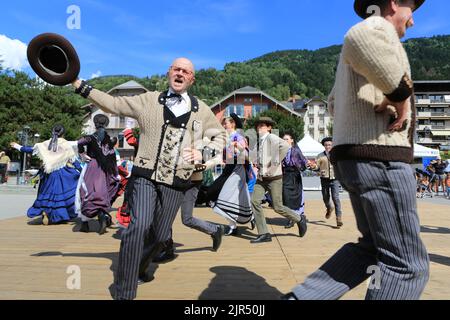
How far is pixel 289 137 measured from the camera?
24.2 feet

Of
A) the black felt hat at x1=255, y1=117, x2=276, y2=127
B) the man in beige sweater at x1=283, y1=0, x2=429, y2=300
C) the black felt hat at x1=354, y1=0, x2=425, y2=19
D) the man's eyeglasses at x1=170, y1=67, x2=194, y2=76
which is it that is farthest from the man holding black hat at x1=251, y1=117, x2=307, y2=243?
the black felt hat at x1=354, y1=0, x2=425, y2=19

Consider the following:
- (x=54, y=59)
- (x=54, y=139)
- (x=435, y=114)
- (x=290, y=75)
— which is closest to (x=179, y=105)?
(x=54, y=59)

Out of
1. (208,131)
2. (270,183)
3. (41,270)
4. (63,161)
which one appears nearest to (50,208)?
(63,161)

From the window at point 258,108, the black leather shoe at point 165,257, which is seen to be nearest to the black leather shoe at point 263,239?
the black leather shoe at point 165,257

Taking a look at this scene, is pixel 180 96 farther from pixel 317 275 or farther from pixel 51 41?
pixel 317 275

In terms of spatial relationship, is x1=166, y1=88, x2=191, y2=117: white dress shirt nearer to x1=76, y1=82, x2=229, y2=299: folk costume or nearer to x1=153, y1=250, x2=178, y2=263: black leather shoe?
x1=76, y1=82, x2=229, y2=299: folk costume

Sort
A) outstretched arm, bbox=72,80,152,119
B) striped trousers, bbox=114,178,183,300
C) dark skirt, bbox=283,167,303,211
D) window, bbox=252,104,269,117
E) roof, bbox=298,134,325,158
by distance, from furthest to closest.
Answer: window, bbox=252,104,269,117 < roof, bbox=298,134,325,158 < dark skirt, bbox=283,167,303,211 < outstretched arm, bbox=72,80,152,119 < striped trousers, bbox=114,178,183,300

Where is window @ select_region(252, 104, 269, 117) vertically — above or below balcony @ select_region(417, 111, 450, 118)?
below

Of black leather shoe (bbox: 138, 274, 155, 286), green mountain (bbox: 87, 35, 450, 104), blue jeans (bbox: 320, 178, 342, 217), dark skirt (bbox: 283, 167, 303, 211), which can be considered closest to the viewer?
black leather shoe (bbox: 138, 274, 155, 286)

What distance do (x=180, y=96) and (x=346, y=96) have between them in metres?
1.68

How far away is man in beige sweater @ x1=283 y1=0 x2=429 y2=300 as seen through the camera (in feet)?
4.78

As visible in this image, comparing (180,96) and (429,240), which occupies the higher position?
(180,96)

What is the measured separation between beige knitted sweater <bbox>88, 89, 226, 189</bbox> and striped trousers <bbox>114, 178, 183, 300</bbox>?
10 cm

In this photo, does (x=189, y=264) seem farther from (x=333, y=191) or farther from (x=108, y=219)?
(x=333, y=191)
